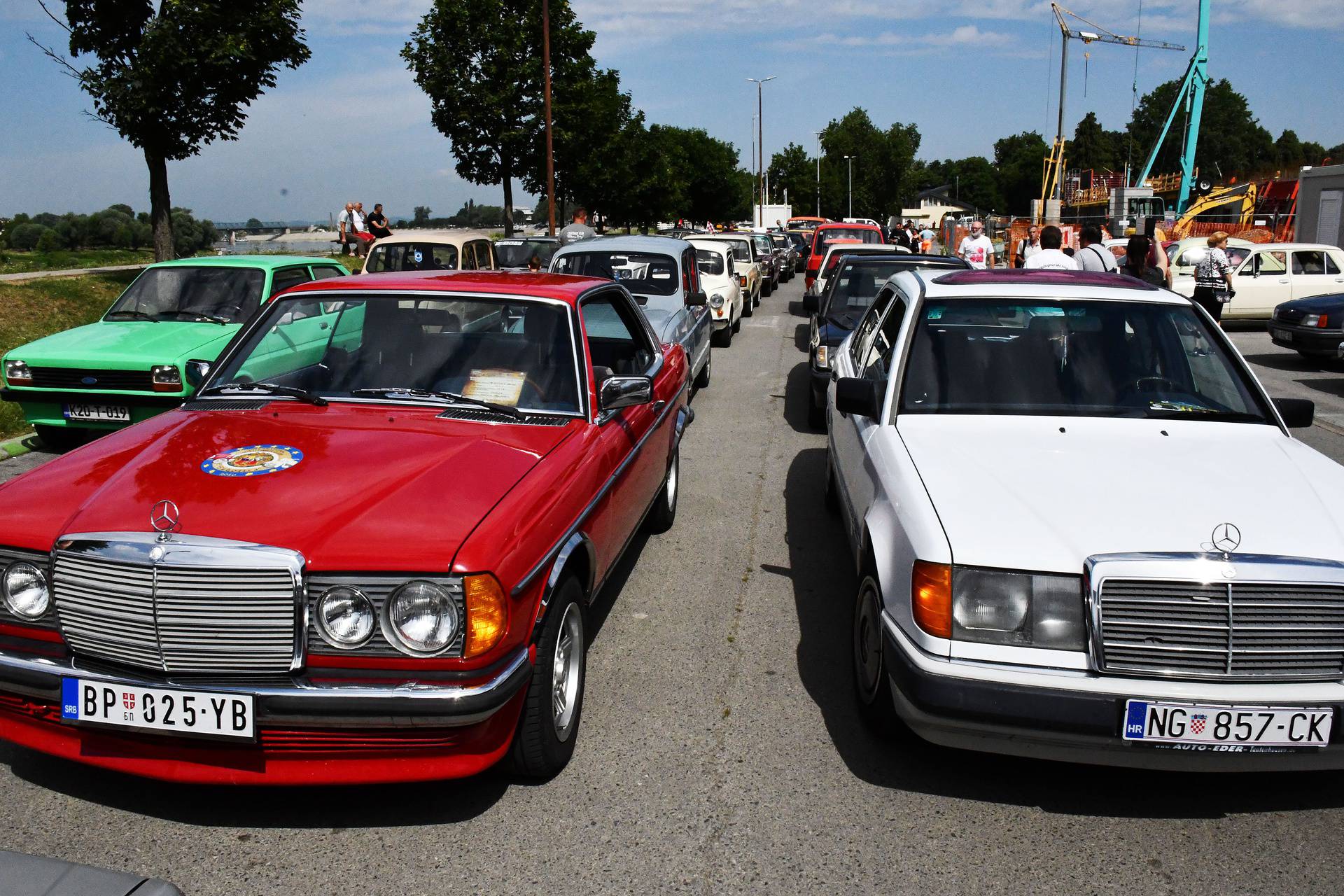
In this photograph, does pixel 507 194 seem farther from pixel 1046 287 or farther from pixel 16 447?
pixel 1046 287

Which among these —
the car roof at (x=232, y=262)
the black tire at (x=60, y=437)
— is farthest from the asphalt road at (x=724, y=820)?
the car roof at (x=232, y=262)

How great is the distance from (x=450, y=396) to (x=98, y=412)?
203 inches

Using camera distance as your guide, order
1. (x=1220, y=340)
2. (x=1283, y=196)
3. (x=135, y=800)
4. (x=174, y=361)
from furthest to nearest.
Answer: (x=1283, y=196) → (x=174, y=361) → (x=1220, y=340) → (x=135, y=800)

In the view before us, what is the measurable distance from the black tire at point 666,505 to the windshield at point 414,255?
6.76 meters

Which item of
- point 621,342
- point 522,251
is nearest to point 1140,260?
point 621,342

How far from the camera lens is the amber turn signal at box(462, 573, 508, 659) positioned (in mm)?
2973

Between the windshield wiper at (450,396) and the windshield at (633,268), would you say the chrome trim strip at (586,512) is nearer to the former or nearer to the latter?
the windshield wiper at (450,396)

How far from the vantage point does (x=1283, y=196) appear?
5412cm

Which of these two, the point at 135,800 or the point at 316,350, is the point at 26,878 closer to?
A: the point at 135,800

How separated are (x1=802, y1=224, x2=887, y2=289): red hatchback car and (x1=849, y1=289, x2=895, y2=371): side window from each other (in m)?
16.7

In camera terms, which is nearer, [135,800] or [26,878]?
[26,878]

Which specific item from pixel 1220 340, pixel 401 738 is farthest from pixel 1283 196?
pixel 401 738

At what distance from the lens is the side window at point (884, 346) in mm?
5039

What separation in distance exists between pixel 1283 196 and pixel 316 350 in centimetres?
6114
